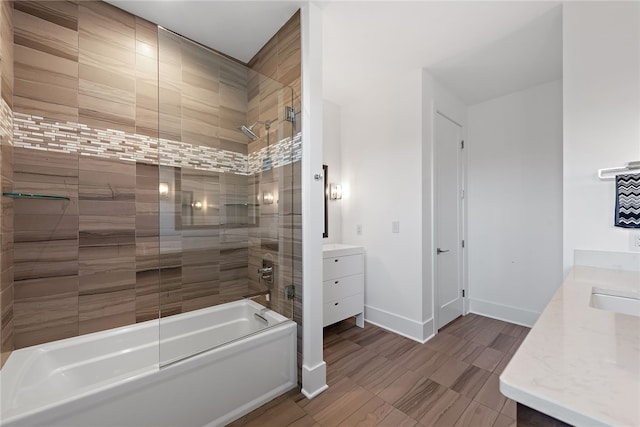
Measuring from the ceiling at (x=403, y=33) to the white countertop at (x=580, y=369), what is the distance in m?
2.06

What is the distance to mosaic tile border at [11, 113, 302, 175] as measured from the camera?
1.57 metres

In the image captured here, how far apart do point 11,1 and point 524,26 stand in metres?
3.50

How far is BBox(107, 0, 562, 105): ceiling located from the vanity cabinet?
1.94 m

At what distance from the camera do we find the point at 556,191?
268 centimetres

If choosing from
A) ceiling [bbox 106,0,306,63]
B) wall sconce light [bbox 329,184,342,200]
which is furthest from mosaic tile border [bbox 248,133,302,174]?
wall sconce light [bbox 329,184,342,200]

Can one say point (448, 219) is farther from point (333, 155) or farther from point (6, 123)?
point (6, 123)

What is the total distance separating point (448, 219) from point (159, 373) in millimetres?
3004

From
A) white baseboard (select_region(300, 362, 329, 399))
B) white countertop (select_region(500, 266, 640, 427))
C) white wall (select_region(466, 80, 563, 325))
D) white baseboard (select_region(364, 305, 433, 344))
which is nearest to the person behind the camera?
white countertop (select_region(500, 266, 640, 427))

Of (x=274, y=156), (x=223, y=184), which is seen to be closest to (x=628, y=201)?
(x=274, y=156)

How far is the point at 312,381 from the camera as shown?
1757mm

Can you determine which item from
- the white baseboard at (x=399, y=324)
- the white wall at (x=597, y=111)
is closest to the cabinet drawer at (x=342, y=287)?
the white baseboard at (x=399, y=324)

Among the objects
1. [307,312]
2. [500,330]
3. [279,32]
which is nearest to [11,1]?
[279,32]

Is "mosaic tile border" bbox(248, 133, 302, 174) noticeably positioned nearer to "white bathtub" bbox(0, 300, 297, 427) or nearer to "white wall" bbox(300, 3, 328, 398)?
"white wall" bbox(300, 3, 328, 398)

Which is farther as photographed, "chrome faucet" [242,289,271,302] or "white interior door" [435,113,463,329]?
"white interior door" [435,113,463,329]
